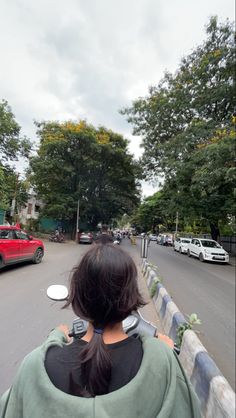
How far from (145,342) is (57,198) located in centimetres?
2495

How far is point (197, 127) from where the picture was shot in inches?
539

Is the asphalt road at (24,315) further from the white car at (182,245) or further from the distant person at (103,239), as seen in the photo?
the white car at (182,245)

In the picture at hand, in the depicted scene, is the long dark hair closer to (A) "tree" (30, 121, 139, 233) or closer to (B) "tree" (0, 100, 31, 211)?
(B) "tree" (0, 100, 31, 211)

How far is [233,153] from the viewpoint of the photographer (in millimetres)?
10477

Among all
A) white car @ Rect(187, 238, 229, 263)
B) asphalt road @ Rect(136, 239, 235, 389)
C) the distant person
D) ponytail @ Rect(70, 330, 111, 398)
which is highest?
the distant person

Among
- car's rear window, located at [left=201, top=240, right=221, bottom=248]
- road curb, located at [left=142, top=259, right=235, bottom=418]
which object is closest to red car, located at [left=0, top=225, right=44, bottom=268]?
road curb, located at [left=142, top=259, right=235, bottom=418]

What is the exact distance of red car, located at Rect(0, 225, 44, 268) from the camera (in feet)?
26.3

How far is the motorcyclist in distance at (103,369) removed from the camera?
0.96 meters

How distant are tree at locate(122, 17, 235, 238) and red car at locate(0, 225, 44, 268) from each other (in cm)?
813

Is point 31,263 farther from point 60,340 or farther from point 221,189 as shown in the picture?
point 221,189

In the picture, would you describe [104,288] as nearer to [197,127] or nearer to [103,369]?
[103,369]

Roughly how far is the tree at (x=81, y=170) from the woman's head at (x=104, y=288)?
2152 cm

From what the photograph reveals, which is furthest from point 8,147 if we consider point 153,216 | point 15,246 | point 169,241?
point 153,216

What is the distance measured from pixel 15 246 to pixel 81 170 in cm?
1894
